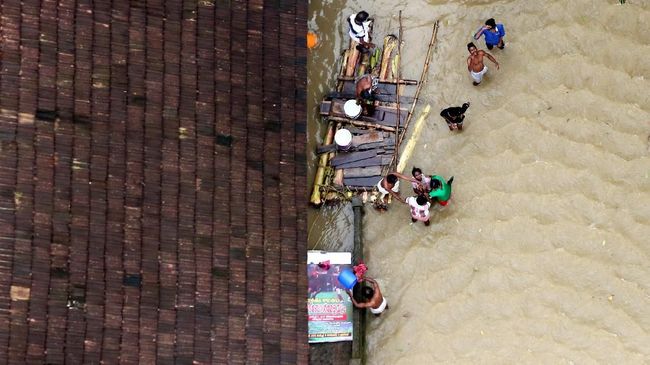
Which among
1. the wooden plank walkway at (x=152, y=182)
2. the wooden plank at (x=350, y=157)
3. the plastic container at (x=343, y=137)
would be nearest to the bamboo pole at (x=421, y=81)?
the wooden plank at (x=350, y=157)

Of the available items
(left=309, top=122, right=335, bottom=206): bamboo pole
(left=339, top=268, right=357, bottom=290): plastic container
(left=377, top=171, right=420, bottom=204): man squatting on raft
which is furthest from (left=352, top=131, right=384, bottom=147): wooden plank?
(left=339, top=268, right=357, bottom=290): plastic container

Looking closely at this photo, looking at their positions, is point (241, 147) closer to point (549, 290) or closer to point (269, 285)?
point (269, 285)

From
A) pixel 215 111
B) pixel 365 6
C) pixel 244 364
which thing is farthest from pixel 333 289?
pixel 365 6

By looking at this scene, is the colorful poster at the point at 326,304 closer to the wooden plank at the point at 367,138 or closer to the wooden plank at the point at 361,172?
the wooden plank at the point at 361,172

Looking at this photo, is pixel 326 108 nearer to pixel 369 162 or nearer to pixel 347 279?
pixel 369 162

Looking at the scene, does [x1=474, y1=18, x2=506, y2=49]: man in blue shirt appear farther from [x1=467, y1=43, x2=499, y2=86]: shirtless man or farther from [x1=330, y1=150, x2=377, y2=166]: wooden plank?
[x1=330, y1=150, x2=377, y2=166]: wooden plank
